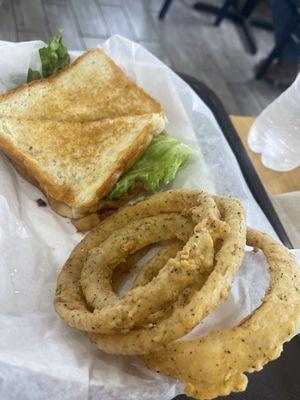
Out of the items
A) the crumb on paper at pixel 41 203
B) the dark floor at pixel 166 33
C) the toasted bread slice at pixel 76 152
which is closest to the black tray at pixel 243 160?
the toasted bread slice at pixel 76 152

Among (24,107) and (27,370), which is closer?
(27,370)

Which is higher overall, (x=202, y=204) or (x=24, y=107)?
(x=202, y=204)

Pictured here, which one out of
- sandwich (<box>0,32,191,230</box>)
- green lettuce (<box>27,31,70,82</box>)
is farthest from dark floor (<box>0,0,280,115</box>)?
sandwich (<box>0,32,191,230</box>)

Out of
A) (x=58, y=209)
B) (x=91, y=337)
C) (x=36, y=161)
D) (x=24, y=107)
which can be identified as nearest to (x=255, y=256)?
(x=91, y=337)

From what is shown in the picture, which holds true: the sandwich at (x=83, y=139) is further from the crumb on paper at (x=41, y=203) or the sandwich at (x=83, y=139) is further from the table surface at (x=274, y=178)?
the table surface at (x=274, y=178)

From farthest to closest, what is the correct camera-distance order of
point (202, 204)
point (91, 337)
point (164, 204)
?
point (164, 204), point (202, 204), point (91, 337)

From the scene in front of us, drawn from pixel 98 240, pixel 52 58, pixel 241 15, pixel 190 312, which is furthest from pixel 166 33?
pixel 190 312

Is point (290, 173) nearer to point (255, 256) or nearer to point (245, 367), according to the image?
point (255, 256)

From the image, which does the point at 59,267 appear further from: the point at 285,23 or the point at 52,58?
the point at 285,23
